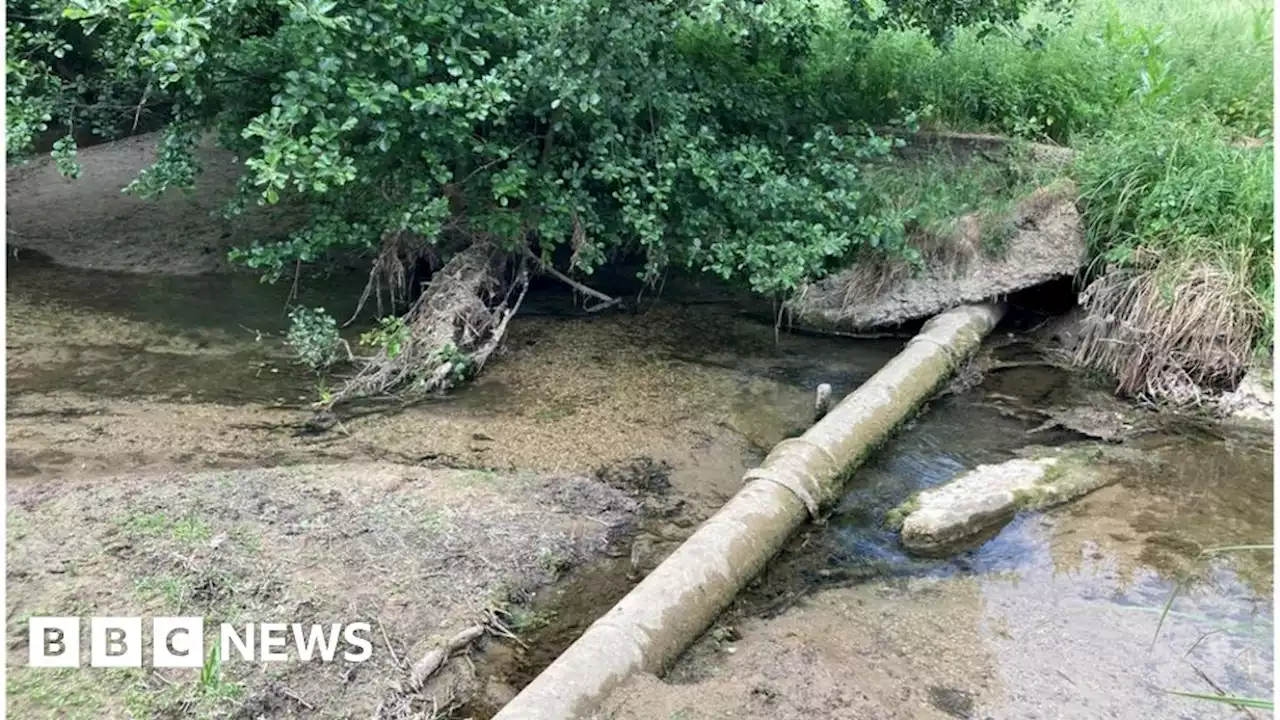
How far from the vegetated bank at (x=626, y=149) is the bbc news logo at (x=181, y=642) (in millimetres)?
2114

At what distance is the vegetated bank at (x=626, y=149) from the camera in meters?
5.19

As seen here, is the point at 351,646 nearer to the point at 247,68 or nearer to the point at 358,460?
the point at 358,460

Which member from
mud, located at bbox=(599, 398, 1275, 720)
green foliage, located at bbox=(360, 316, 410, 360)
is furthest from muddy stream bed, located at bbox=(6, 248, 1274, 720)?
green foliage, located at bbox=(360, 316, 410, 360)

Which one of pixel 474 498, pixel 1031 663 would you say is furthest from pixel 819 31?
pixel 1031 663

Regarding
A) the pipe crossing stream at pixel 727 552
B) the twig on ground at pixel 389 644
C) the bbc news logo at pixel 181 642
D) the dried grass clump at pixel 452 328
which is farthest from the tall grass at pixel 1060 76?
the bbc news logo at pixel 181 642

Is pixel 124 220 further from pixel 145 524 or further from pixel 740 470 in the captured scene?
pixel 740 470

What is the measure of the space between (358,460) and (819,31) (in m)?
4.09

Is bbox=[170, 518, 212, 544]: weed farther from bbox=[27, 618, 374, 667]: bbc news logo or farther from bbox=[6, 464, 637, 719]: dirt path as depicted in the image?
bbox=[27, 618, 374, 667]: bbc news logo

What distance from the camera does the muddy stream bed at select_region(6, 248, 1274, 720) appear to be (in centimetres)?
328

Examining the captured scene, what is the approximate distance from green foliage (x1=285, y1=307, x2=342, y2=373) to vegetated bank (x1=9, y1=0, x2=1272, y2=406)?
3cm

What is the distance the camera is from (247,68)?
561 centimetres

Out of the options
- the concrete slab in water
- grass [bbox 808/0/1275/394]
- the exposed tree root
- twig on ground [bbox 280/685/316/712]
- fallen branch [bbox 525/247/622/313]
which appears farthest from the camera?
fallen branch [bbox 525/247/622/313]

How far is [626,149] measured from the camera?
5906 millimetres

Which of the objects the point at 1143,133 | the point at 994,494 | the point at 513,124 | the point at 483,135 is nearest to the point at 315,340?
the point at 483,135
